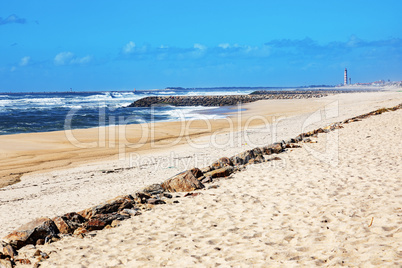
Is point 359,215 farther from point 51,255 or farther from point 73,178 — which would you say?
point 73,178

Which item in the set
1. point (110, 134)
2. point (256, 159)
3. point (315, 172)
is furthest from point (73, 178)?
point (110, 134)

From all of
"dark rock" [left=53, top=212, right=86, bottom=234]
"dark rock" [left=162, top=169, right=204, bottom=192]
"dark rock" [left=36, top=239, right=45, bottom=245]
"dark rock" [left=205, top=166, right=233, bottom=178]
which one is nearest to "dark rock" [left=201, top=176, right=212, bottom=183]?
"dark rock" [left=205, top=166, right=233, bottom=178]

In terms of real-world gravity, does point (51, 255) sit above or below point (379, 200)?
below

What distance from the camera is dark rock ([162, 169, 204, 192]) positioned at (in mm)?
6738

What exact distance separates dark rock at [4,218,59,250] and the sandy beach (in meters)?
0.21

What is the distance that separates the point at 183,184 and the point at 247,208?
1.67m

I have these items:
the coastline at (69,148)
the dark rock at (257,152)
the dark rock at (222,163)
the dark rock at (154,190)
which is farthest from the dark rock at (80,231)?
the coastline at (69,148)

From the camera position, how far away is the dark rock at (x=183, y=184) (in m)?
6.74

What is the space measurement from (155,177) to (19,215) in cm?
330

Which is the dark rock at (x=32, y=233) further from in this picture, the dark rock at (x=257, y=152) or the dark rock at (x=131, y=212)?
the dark rock at (x=257, y=152)

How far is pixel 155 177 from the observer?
8.95 meters

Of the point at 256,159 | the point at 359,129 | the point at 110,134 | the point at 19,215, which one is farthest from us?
the point at 110,134

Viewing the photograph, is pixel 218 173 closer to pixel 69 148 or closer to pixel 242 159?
pixel 242 159

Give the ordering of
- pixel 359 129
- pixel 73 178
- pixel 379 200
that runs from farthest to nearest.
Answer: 1. pixel 359 129
2. pixel 73 178
3. pixel 379 200
